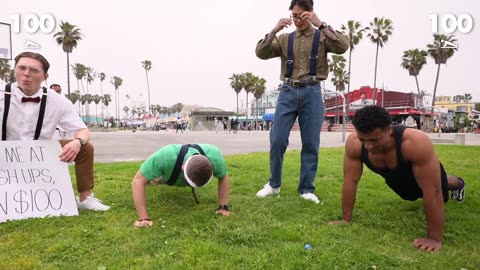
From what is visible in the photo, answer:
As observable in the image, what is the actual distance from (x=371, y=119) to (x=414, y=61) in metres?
57.2

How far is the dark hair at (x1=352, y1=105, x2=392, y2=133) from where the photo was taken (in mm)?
3002

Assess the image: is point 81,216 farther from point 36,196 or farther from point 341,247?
point 341,247

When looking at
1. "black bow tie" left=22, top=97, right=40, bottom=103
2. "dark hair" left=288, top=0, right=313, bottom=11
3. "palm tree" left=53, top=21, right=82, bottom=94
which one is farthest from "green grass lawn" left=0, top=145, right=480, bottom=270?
"palm tree" left=53, top=21, right=82, bottom=94

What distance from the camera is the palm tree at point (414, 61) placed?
53.7m

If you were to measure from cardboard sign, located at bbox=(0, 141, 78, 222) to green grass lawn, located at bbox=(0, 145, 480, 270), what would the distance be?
18 cm

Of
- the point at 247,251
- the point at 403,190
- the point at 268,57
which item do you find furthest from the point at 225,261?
the point at 268,57

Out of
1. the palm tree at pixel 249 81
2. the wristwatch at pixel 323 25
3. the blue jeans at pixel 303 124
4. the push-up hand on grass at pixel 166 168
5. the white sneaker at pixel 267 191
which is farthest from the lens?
the palm tree at pixel 249 81

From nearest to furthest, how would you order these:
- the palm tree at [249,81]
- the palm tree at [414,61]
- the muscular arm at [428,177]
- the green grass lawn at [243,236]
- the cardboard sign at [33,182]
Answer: the green grass lawn at [243,236] → the muscular arm at [428,177] → the cardboard sign at [33,182] → the palm tree at [414,61] → the palm tree at [249,81]

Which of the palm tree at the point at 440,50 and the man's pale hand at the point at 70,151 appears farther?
the palm tree at the point at 440,50

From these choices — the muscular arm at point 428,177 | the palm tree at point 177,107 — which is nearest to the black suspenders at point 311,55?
the muscular arm at point 428,177

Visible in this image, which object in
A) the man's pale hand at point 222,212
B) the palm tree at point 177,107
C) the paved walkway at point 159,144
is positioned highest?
the palm tree at point 177,107

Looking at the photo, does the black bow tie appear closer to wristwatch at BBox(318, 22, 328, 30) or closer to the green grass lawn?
the green grass lawn

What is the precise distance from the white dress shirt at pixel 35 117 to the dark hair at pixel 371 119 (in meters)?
2.87

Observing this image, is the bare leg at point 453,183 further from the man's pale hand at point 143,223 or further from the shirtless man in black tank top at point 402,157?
the man's pale hand at point 143,223
